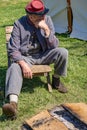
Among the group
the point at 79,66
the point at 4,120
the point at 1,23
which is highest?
the point at 1,23

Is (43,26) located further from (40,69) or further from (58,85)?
(58,85)

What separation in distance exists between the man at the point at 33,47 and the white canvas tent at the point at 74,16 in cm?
338

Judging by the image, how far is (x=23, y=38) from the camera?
5.64 m

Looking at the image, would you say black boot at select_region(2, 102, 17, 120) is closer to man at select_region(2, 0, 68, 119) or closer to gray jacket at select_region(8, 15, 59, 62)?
man at select_region(2, 0, 68, 119)

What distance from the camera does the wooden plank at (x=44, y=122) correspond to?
15.0 ft

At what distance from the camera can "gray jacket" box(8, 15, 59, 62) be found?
552cm

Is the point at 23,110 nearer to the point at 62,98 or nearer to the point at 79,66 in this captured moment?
the point at 62,98

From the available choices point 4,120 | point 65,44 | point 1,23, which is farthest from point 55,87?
point 1,23

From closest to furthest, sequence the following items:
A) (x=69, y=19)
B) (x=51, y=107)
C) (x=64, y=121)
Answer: (x=64, y=121) → (x=51, y=107) → (x=69, y=19)

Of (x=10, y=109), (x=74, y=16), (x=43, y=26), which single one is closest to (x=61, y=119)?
(x=10, y=109)

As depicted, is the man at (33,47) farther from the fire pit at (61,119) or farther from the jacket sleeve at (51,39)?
the fire pit at (61,119)

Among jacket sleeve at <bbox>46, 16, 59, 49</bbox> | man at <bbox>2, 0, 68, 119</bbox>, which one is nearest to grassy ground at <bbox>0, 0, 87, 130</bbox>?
man at <bbox>2, 0, 68, 119</bbox>

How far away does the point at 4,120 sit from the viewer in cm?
504

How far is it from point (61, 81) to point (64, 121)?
1729mm
